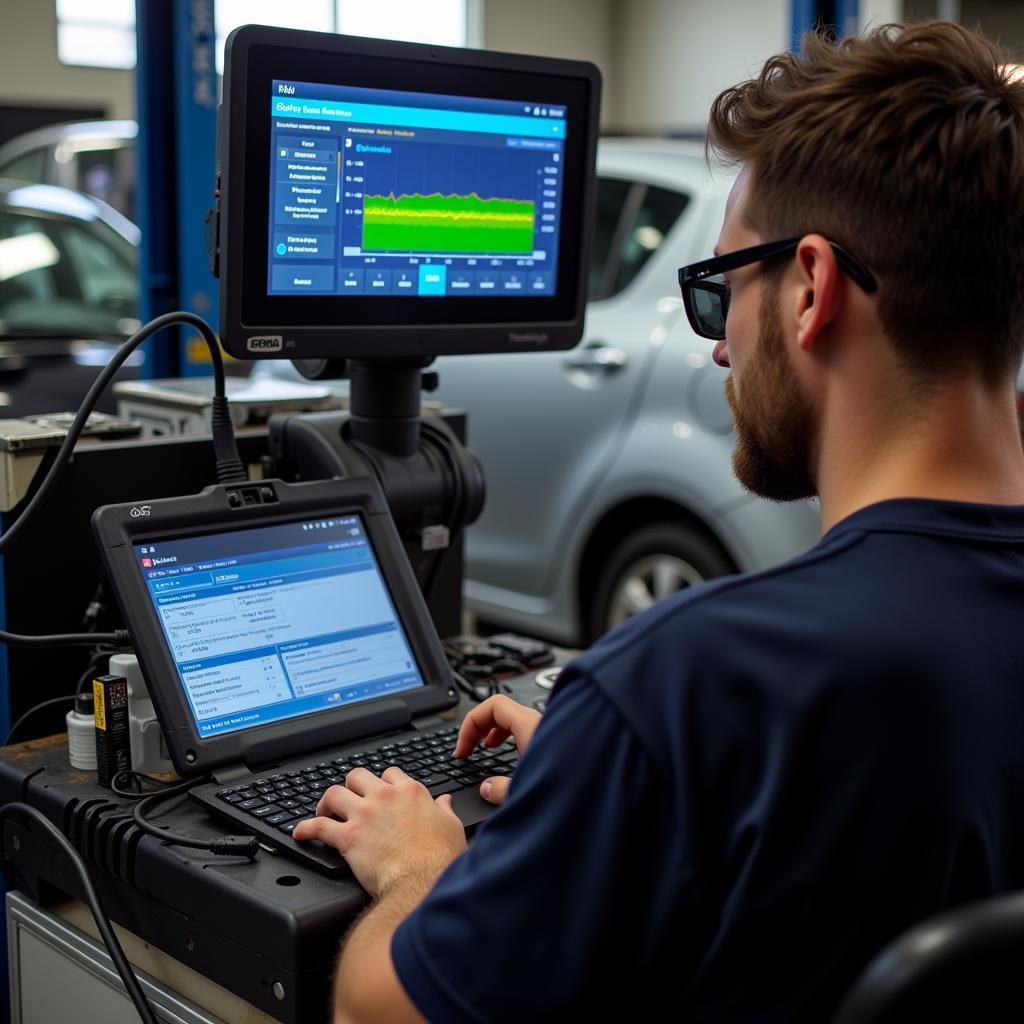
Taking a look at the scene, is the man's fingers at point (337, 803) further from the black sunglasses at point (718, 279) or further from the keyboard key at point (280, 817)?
the black sunglasses at point (718, 279)

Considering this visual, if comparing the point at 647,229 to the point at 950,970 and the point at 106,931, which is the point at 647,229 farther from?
the point at 950,970

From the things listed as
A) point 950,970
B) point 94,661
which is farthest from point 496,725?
point 950,970

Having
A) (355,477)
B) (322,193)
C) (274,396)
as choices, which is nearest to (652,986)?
(355,477)

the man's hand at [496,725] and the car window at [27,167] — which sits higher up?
the car window at [27,167]

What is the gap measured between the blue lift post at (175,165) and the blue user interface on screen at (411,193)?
4.71 ft

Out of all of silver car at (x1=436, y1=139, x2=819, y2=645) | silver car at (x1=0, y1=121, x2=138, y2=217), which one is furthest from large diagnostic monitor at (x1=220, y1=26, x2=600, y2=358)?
silver car at (x1=0, y1=121, x2=138, y2=217)

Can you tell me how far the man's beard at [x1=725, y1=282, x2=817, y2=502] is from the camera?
1.11 m

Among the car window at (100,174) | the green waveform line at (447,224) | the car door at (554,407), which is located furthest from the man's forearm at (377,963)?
the car window at (100,174)

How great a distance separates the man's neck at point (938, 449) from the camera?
3.37 feet

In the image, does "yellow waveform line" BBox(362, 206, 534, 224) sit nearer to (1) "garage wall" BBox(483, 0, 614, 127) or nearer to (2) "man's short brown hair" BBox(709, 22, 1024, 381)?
(2) "man's short brown hair" BBox(709, 22, 1024, 381)

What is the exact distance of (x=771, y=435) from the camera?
3.74ft

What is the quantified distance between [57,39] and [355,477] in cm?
1070

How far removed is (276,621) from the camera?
5.14 ft

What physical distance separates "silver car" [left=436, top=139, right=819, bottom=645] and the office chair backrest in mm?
2745
